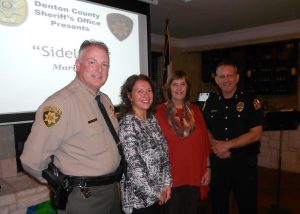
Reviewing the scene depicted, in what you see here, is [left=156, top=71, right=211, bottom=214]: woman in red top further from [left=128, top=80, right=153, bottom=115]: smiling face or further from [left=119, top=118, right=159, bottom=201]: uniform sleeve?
[left=119, top=118, right=159, bottom=201]: uniform sleeve

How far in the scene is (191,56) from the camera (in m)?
6.14

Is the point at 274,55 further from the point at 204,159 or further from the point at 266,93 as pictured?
the point at 204,159

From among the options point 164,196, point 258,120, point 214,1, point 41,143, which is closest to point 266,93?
point 214,1

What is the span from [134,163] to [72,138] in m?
0.39

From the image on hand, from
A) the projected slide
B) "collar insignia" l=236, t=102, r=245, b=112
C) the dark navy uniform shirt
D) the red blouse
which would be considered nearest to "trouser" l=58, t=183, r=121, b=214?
the red blouse

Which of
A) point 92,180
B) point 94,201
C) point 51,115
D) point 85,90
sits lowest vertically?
point 94,201

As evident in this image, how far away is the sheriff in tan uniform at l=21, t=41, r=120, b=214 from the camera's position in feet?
3.97

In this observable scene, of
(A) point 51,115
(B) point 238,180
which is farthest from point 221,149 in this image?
(A) point 51,115

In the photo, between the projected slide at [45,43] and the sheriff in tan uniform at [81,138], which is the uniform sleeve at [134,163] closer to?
the sheriff in tan uniform at [81,138]

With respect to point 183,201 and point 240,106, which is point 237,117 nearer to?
point 240,106

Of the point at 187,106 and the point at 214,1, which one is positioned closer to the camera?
the point at 187,106

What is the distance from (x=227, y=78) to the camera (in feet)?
6.76

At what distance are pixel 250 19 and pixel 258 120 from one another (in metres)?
2.84

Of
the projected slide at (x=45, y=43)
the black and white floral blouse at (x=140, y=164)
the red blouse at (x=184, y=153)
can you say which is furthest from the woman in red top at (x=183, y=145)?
the projected slide at (x=45, y=43)
